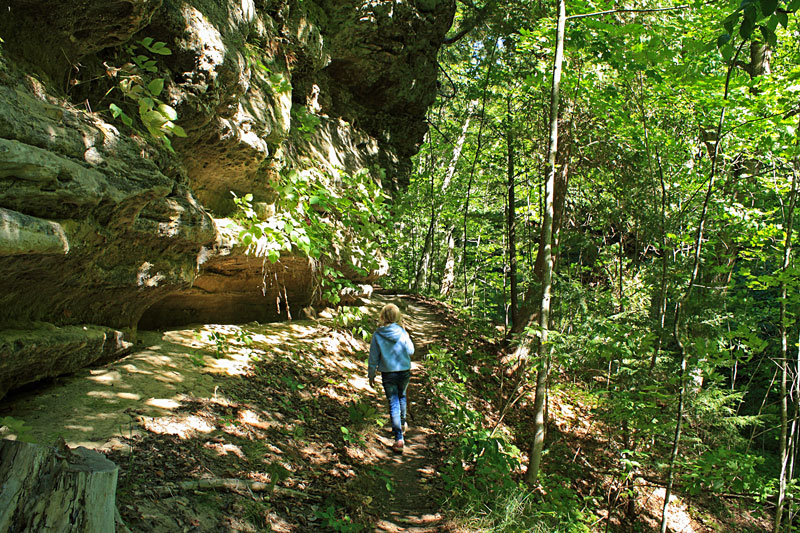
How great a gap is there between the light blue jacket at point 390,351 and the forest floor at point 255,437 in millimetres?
895

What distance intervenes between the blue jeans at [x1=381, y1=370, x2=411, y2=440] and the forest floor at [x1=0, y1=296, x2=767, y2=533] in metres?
0.38

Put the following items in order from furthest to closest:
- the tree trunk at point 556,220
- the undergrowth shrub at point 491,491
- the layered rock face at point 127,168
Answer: the tree trunk at point 556,220 → the undergrowth shrub at point 491,491 → the layered rock face at point 127,168

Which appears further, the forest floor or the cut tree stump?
the forest floor

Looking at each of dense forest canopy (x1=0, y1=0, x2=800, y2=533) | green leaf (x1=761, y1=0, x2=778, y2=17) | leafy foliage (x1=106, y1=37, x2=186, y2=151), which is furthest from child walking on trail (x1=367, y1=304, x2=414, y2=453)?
green leaf (x1=761, y1=0, x2=778, y2=17)

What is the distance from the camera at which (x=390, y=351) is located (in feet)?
19.0

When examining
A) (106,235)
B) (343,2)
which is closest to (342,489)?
(106,235)

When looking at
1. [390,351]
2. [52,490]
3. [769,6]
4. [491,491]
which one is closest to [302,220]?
[390,351]

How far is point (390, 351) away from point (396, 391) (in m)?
0.59

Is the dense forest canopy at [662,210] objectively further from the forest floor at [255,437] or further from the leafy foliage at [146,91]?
the leafy foliage at [146,91]

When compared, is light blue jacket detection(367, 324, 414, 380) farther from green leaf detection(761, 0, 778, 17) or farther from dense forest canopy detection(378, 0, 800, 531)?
green leaf detection(761, 0, 778, 17)

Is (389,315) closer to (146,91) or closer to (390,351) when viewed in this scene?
(390,351)

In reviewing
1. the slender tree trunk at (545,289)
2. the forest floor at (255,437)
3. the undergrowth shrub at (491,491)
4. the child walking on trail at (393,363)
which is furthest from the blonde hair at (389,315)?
the slender tree trunk at (545,289)

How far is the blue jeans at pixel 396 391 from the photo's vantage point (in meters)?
5.83

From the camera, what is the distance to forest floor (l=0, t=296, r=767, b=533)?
3184mm
